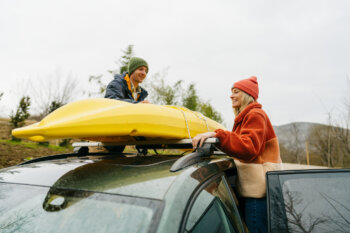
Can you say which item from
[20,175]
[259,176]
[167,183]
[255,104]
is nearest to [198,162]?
[167,183]

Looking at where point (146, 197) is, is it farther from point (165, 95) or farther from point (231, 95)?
point (165, 95)

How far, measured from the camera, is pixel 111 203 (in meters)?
1.05

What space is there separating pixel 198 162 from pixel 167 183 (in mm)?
383

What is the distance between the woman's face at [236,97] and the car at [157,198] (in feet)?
2.10

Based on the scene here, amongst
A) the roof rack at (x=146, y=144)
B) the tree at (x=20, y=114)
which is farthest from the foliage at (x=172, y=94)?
the roof rack at (x=146, y=144)

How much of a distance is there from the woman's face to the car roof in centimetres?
83

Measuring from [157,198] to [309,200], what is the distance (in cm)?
128

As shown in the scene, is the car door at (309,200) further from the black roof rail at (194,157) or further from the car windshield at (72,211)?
the car windshield at (72,211)

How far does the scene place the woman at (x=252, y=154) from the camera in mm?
1655

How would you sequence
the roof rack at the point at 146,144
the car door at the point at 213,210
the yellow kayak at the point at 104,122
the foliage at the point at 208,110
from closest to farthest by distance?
the car door at the point at 213,210
the yellow kayak at the point at 104,122
the roof rack at the point at 146,144
the foliage at the point at 208,110

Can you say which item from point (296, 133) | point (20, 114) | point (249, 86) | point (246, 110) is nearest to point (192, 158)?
point (246, 110)

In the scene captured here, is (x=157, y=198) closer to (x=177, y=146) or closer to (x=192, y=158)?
(x=192, y=158)

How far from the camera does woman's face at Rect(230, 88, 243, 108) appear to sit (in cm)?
222

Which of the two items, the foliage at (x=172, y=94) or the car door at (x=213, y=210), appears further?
the foliage at (x=172, y=94)
